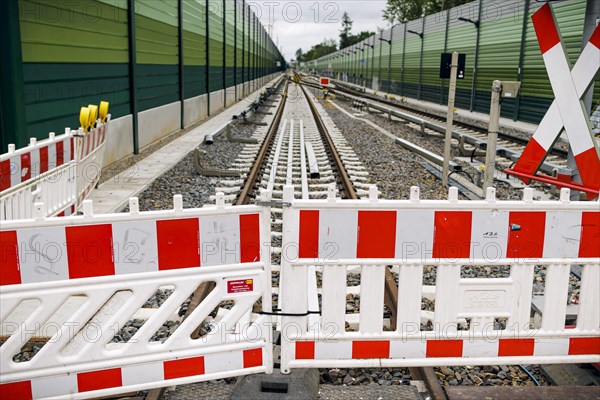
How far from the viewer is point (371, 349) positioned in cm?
332

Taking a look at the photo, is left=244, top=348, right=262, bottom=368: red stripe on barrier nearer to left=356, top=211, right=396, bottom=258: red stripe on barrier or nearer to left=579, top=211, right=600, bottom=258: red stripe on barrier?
left=356, top=211, right=396, bottom=258: red stripe on barrier

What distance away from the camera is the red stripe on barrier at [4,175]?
4562 mm

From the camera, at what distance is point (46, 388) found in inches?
118

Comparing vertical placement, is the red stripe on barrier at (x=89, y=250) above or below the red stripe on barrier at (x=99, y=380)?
above

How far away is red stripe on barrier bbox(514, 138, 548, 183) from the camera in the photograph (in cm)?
760

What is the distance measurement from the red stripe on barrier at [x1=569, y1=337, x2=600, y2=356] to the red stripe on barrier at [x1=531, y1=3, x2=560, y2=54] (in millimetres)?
4586

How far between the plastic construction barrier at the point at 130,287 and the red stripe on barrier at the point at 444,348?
3.03 feet

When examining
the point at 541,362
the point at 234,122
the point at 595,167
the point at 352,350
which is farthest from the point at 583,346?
Result: the point at 234,122

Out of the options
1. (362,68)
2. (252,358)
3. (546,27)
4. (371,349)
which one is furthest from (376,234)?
(362,68)

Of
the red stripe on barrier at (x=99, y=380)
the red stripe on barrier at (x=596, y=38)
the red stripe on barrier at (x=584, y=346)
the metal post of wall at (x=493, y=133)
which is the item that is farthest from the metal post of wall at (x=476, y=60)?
the red stripe on barrier at (x=99, y=380)

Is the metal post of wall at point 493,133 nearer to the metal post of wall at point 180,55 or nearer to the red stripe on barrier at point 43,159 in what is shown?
the red stripe on barrier at point 43,159

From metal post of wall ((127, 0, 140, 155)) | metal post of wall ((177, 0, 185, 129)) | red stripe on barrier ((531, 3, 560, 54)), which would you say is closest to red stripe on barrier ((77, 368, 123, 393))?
red stripe on barrier ((531, 3, 560, 54))

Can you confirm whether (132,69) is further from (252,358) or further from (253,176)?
(252,358)

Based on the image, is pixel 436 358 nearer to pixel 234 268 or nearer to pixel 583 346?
pixel 583 346
